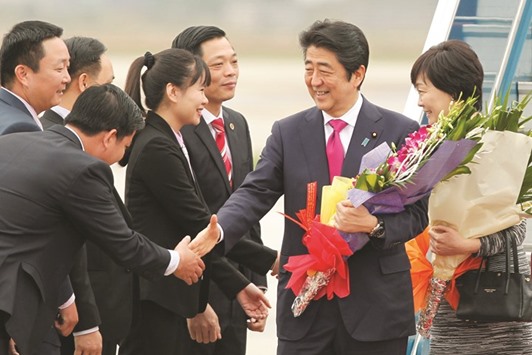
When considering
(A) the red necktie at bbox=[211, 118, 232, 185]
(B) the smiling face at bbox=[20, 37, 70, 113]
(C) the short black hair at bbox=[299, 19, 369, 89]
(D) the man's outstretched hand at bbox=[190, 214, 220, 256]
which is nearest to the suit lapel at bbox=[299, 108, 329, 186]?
(C) the short black hair at bbox=[299, 19, 369, 89]

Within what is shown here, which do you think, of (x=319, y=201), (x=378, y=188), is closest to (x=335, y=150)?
(x=319, y=201)

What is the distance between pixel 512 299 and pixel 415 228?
482 mm

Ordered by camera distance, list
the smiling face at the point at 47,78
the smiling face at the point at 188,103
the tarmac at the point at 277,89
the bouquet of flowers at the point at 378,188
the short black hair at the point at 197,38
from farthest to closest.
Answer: the tarmac at the point at 277,89, the short black hair at the point at 197,38, the smiling face at the point at 188,103, the smiling face at the point at 47,78, the bouquet of flowers at the point at 378,188

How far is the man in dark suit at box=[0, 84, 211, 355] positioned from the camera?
3760mm

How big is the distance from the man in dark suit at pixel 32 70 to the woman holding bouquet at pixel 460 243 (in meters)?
1.33

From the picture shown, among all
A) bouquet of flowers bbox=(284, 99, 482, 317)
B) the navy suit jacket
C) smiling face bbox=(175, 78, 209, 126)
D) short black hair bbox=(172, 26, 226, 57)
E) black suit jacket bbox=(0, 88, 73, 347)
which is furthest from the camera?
short black hair bbox=(172, 26, 226, 57)

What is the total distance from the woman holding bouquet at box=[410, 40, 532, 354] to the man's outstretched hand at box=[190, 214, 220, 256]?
0.78 metres

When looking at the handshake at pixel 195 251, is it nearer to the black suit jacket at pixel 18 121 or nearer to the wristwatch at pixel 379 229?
the black suit jacket at pixel 18 121

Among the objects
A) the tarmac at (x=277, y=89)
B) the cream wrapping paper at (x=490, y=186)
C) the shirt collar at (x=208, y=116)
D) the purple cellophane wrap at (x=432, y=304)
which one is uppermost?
the tarmac at (x=277, y=89)

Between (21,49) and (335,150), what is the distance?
121cm

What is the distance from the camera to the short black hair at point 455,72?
442 centimetres

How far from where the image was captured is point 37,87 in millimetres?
4395

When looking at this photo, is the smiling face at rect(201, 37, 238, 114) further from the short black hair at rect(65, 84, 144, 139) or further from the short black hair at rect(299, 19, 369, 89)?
the short black hair at rect(65, 84, 144, 139)

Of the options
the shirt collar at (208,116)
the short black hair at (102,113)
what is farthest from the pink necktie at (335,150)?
the shirt collar at (208,116)
